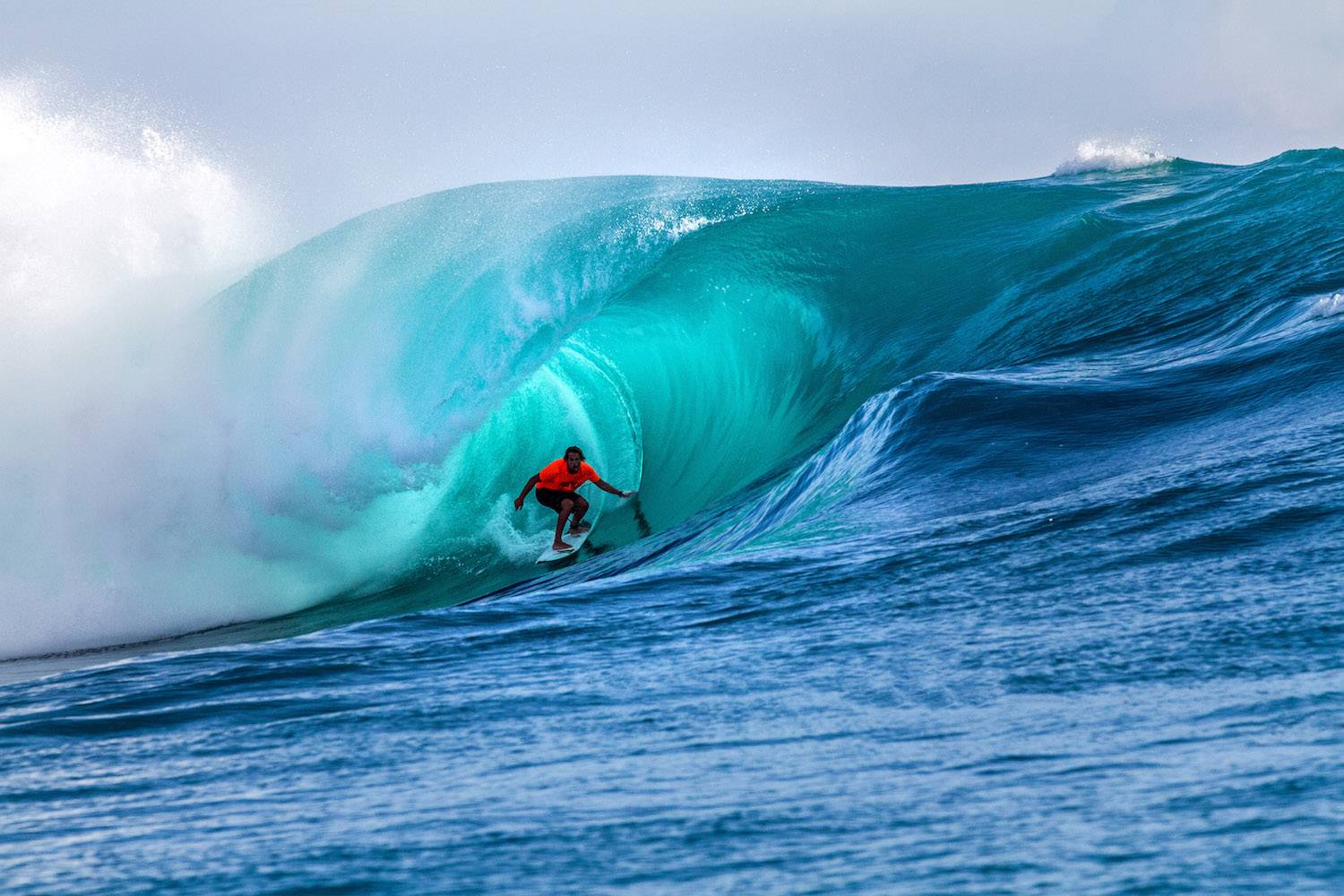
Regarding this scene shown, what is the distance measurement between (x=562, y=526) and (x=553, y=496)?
1.16 ft

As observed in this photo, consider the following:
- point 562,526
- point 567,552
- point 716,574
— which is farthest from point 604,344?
point 716,574

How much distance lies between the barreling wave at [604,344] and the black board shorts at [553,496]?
417 mm

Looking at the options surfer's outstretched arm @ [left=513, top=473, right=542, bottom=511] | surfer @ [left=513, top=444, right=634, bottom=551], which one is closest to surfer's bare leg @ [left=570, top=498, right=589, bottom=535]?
surfer @ [left=513, top=444, right=634, bottom=551]

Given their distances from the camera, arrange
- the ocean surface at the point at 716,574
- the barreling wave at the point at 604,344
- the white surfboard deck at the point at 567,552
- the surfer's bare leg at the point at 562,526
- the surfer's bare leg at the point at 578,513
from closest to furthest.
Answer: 1. the ocean surface at the point at 716,574
2. the barreling wave at the point at 604,344
3. the white surfboard deck at the point at 567,552
4. the surfer's bare leg at the point at 562,526
5. the surfer's bare leg at the point at 578,513

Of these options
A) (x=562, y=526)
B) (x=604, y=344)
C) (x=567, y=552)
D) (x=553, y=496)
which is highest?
(x=604, y=344)

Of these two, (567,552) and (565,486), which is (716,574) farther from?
(565,486)

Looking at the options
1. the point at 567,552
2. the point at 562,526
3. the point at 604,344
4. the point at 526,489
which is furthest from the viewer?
the point at 604,344

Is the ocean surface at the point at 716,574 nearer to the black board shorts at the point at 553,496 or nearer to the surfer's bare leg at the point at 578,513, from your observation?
the surfer's bare leg at the point at 578,513

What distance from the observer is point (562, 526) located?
32.6 feet

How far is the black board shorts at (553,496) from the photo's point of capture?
10.1 m

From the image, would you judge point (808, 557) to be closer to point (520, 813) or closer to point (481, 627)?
point (481, 627)

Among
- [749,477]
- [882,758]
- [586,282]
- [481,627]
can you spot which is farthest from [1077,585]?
[586,282]

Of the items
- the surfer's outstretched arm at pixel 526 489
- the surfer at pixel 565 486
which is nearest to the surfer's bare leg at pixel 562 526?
the surfer at pixel 565 486

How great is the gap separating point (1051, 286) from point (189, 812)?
9.51 meters
